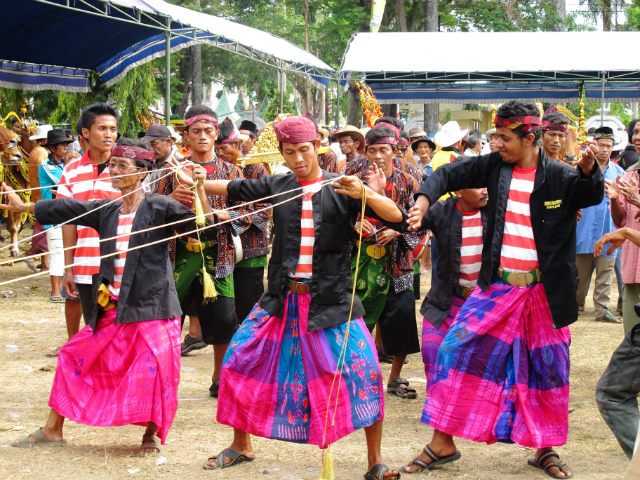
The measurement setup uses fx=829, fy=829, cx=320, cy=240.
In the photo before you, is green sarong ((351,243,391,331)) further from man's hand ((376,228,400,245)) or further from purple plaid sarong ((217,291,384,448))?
purple plaid sarong ((217,291,384,448))

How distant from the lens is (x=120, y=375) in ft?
16.1

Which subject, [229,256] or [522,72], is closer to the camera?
[229,256]

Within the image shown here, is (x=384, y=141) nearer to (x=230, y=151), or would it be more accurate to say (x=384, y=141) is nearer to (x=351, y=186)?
(x=230, y=151)

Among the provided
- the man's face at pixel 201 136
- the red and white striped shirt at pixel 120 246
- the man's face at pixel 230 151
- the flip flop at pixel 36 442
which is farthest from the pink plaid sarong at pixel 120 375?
the man's face at pixel 230 151

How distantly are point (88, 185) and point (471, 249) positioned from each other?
111 inches

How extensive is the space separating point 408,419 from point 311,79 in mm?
14037

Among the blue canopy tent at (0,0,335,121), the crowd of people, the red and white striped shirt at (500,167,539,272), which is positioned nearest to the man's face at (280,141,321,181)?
the crowd of people

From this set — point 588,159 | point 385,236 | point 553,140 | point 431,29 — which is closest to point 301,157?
point 588,159

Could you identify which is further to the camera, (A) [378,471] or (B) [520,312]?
(B) [520,312]

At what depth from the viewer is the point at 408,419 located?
5.80m

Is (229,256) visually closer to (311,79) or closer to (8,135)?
Result: (8,135)

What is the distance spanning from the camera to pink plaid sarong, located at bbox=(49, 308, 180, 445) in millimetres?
4793

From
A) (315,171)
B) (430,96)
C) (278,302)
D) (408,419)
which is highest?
(430,96)

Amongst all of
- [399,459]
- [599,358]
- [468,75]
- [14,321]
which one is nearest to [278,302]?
[399,459]
